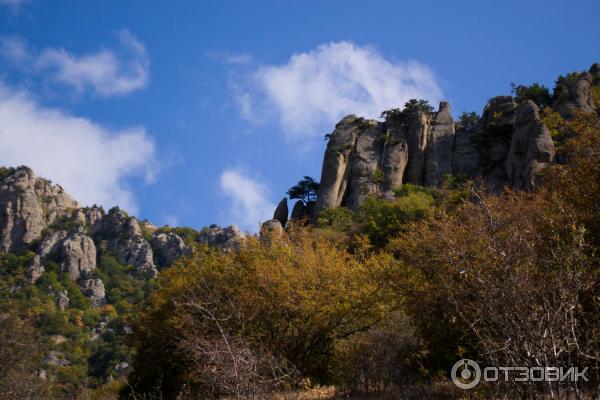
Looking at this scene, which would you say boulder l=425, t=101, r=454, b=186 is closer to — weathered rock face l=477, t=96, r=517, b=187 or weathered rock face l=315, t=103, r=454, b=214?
weathered rock face l=315, t=103, r=454, b=214

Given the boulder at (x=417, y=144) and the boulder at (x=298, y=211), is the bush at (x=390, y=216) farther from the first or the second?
the boulder at (x=298, y=211)

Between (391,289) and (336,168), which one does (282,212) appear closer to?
(336,168)

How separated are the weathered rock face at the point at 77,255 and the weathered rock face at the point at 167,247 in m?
11.2

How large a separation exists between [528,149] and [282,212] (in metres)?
24.5

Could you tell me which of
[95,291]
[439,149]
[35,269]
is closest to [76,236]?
[35,269]

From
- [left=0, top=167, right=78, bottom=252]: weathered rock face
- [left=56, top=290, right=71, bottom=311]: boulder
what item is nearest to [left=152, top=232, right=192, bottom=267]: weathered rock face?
[left=0, top=167, right=78, bottom=252]: weathered rock face

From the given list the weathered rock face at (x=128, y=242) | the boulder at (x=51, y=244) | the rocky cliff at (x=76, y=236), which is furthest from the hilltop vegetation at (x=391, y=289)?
the weathered rock face at (x=128, y=242)

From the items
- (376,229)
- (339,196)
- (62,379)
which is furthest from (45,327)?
(376,229)

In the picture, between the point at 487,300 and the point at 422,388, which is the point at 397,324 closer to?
the point at 422,388

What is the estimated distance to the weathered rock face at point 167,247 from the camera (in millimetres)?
98562

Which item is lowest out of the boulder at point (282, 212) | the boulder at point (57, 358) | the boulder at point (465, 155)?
the boulder at point (57, 358)

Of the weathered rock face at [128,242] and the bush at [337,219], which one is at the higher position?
the weathered rock face at [128,242]

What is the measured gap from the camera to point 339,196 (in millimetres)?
53406

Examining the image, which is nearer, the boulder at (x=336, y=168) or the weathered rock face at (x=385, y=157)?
the weathered rock face at (x=385, y=157)
